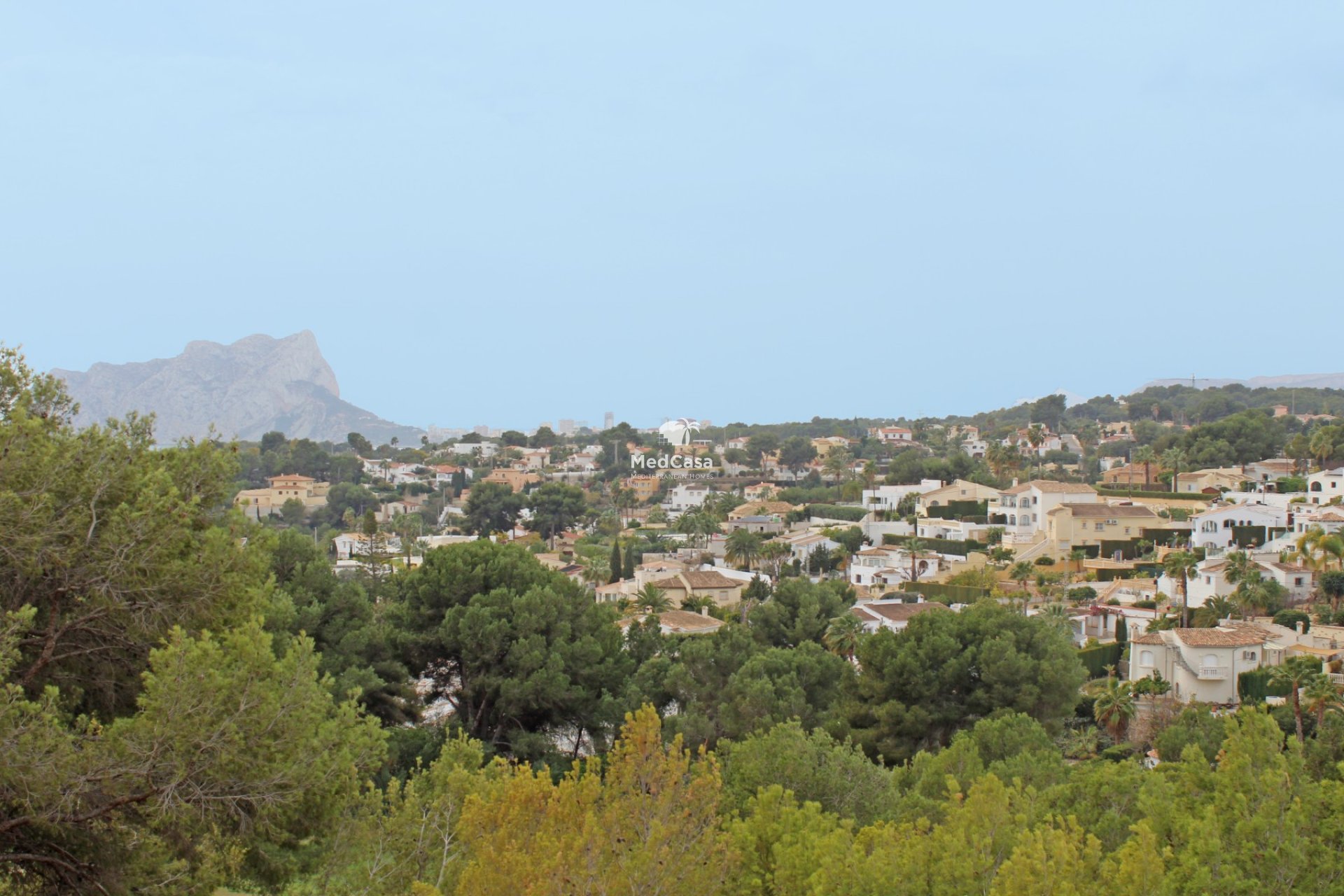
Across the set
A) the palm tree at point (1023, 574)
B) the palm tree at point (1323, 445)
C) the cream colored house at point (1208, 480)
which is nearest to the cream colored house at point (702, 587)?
the palm tree at point (1023, 574)

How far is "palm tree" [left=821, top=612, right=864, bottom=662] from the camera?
2698cm

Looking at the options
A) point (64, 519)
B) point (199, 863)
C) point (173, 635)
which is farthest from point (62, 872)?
point (64, 519)

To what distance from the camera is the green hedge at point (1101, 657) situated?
31.1m

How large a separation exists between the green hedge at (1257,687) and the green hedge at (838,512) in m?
35.4

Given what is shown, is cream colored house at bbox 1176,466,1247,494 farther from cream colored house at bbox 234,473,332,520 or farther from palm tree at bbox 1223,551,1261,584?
cream colored house at bbox 234,473,332,520

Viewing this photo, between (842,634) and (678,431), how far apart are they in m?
102

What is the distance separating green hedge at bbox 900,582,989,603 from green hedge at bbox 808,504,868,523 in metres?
18.1

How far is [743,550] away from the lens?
54344 mm

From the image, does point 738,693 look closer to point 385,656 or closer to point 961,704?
point 961,704

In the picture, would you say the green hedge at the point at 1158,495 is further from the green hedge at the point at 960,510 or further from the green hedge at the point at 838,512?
the green hedge at the point at 838,512

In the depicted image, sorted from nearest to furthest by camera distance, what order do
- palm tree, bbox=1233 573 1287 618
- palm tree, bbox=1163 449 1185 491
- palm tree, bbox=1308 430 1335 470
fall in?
palm tree, bbox=1233 573 1287 618 < palm tree, bbox=1308 430 1335 470 < palm tree, bbox=1163 449 1185 491

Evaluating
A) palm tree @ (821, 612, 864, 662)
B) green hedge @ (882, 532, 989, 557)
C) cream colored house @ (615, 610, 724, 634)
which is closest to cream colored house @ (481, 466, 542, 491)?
green hedge @ (882, 532, 989, 557)

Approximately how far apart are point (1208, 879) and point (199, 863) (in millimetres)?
7482

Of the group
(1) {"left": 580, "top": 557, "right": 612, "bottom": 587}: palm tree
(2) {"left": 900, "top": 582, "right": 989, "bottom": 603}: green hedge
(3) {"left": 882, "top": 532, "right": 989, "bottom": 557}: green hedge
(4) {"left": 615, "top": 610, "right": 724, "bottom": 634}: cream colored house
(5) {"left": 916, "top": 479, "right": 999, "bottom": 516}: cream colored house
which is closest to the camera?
(4) {"left": 615, "top": 610, "right": 724, "bottom": 634}: cream colored house
